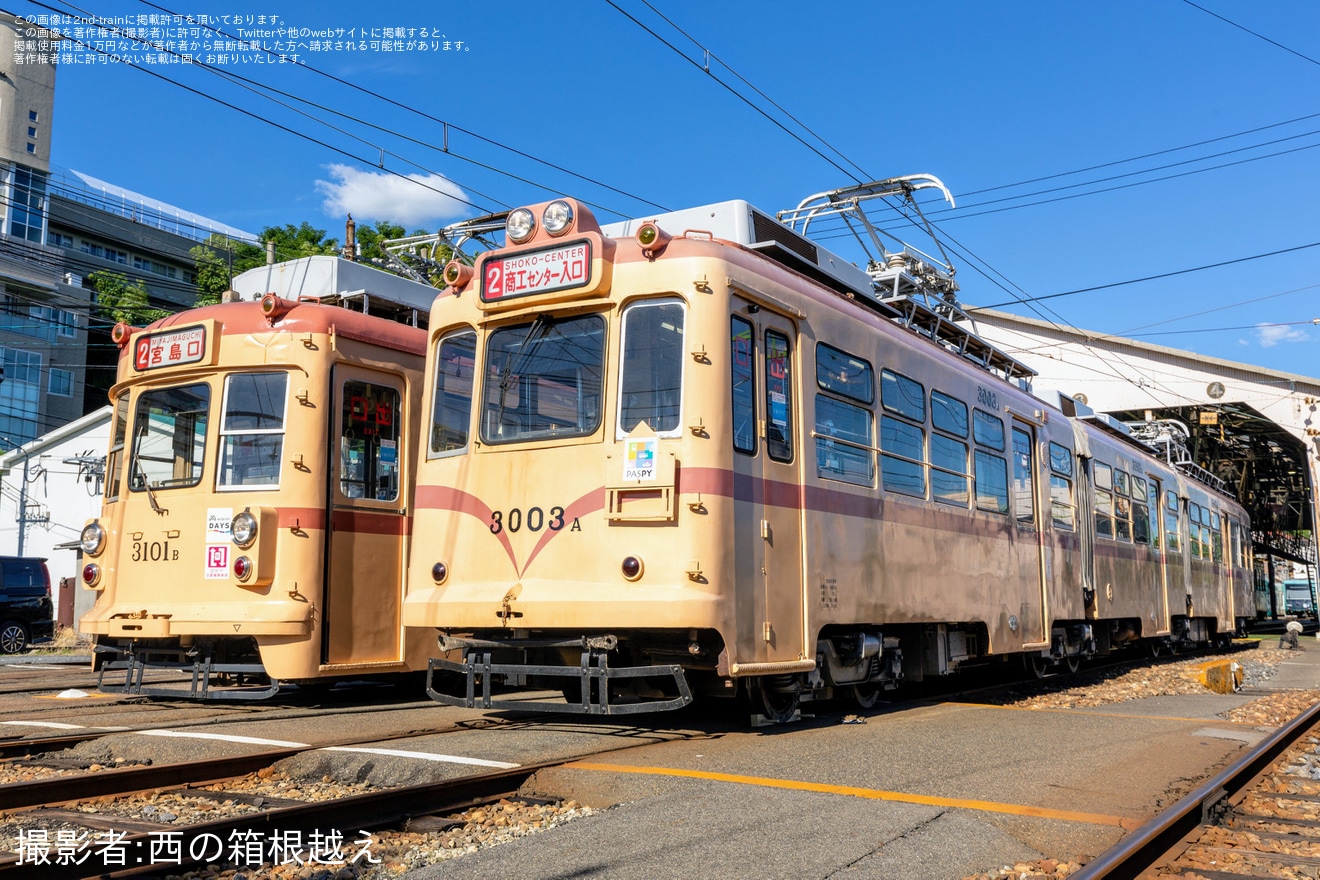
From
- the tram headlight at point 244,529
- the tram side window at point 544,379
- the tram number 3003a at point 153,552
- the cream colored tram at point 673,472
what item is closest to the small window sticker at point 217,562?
the tram headlight at point 244,529

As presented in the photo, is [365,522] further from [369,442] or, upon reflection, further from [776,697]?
[776,697]

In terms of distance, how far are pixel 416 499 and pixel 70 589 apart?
2484cm

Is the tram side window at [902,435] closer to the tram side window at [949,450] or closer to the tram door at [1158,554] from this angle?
the tram side window at [949,450]

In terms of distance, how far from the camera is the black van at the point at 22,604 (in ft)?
66.0

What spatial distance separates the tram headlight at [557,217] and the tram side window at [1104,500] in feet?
31.8

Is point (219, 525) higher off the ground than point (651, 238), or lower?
lower

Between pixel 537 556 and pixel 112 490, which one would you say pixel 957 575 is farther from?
pixel 112 490

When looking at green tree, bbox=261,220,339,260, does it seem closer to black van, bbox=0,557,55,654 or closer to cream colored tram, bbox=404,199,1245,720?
black van, bbox=0,557,55,654

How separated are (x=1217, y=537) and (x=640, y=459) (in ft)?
66.0

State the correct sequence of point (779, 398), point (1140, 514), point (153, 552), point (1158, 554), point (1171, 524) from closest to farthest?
point (779, 398) → point (153, 552) → point (1140, 514) → point (1158, 554) → point (1171, 524)

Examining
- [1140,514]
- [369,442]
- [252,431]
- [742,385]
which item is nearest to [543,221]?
[742,385]

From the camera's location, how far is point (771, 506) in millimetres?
7109

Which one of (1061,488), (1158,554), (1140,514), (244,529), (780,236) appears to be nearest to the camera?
(780,236)

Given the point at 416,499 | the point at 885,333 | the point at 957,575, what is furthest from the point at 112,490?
the point at 957,575
